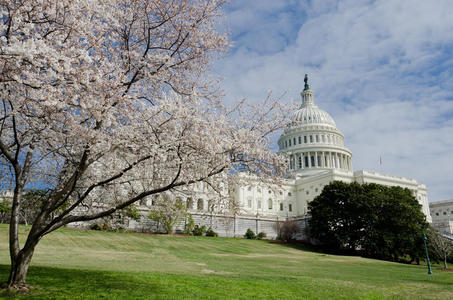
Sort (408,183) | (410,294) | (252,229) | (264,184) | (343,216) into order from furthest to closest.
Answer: (408,183)
(252,229)
(343,216)
(410,294)
(264,184)

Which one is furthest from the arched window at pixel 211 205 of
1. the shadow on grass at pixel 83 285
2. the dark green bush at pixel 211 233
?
the dark green bush at pixel 211 233

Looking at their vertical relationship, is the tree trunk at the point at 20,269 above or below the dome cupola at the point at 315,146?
below

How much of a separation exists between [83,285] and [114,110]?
535cm

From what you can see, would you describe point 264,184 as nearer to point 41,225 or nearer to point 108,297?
point 108,297

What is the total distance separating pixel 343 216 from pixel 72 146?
143ft

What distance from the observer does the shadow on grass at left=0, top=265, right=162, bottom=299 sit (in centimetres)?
861

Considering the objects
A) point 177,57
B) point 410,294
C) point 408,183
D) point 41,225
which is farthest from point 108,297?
point 408,183

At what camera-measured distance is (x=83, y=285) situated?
985cm

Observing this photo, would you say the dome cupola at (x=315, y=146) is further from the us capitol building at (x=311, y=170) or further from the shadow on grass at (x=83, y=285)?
the shadow on grass at (x=83, y=285)

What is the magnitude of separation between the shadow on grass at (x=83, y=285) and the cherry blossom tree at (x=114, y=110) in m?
0.85

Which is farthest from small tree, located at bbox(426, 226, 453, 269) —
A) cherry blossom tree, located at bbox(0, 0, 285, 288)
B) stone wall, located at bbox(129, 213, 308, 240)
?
cherry blossom tree, located at bbox(0, 0, 285, 288)

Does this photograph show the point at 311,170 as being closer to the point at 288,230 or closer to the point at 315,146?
the point at 315,146

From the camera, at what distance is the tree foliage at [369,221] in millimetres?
41375

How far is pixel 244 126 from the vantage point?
9672mm
